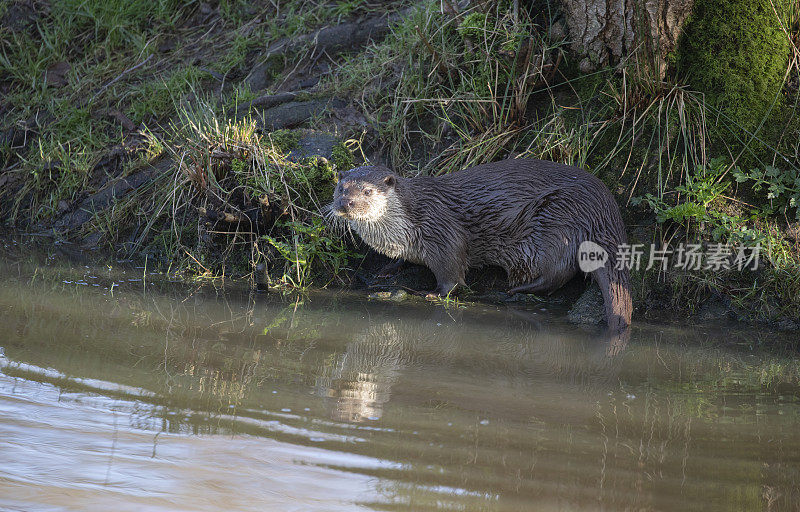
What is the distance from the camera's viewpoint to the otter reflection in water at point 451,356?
252cm

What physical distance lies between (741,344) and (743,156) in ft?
3.87

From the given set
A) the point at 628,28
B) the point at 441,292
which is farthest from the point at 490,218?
the point at 628,28

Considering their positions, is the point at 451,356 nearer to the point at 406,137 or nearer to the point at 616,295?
the point at 616,295

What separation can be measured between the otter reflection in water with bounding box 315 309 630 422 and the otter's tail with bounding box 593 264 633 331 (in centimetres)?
7

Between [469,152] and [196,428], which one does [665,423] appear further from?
[469,152]

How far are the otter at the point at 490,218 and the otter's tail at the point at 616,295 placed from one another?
0.13 metres

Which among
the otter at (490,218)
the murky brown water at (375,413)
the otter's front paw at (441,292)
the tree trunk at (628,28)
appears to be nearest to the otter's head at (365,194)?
the otter at (490,218)

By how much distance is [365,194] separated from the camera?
13.1 feet

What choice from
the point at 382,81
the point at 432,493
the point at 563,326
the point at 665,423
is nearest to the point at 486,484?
the point at 432,493

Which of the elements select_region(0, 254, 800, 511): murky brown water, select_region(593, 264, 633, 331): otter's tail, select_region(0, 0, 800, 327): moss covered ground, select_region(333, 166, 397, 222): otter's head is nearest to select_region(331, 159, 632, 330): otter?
select_region(333, 166, 397, 222): otter's head

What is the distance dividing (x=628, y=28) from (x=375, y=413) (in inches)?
114

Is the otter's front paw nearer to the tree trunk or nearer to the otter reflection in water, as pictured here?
the otter reflection in water

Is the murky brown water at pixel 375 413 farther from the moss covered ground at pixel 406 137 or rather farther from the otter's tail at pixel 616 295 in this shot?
the moss covered ground at pixel 406 137

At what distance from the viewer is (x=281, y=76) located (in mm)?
5711
